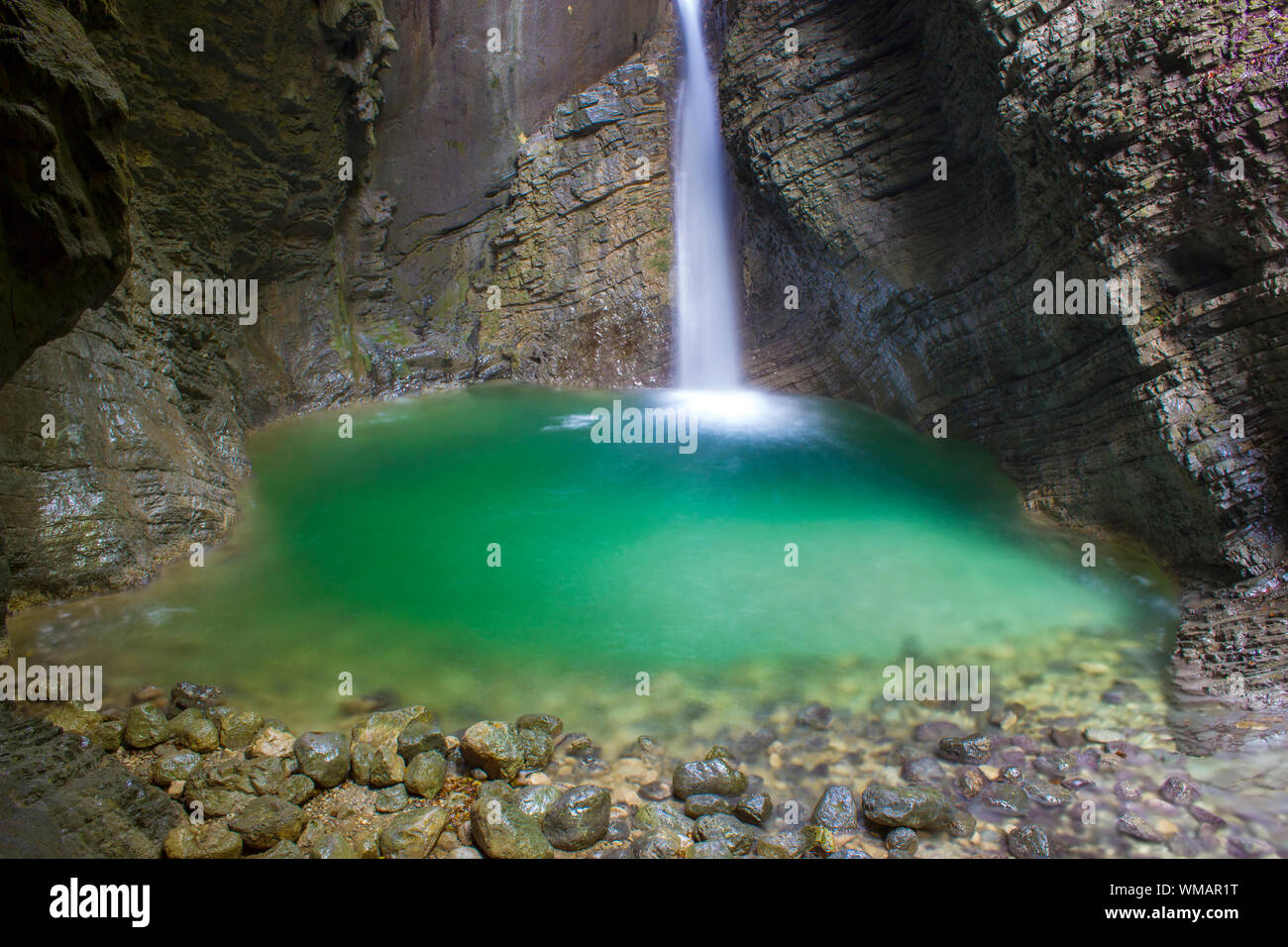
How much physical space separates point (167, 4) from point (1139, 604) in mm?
13064

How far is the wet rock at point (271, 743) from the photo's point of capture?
16.0ft

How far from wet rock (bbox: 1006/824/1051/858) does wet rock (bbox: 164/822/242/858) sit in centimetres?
399

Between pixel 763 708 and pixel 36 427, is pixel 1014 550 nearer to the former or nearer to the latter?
pixel 763 708

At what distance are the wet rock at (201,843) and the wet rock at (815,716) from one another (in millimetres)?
3430

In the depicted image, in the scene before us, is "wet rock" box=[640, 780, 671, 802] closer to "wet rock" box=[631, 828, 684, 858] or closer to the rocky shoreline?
the rocky shoreline

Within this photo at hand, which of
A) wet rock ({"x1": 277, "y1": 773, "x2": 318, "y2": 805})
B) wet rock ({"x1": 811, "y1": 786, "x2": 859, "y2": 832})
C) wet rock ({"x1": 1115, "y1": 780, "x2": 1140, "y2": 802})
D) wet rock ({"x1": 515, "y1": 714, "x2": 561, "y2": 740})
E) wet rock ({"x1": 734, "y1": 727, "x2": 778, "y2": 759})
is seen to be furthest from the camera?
wet rock ({"x1": 515, "y1": 714, "x2": 561, "y2": 740})

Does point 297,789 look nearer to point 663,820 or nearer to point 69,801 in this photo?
point 69,801

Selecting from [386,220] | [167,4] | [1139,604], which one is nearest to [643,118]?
[386,220]

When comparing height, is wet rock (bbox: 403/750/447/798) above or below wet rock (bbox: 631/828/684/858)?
above

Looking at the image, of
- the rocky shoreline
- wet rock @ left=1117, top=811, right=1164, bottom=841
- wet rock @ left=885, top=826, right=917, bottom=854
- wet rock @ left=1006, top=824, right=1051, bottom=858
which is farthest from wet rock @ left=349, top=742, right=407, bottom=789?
wet rock @ left=1117, top=811, right=1164, bottom=841

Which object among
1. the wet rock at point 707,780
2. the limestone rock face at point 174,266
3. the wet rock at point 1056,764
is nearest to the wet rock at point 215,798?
the wet rock at point 707,780

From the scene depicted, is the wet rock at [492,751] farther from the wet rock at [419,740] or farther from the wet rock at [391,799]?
the wet rock at [391,799]

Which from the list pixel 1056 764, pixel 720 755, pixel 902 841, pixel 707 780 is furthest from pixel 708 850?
pixel 1056 764

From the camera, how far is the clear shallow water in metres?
5.88
